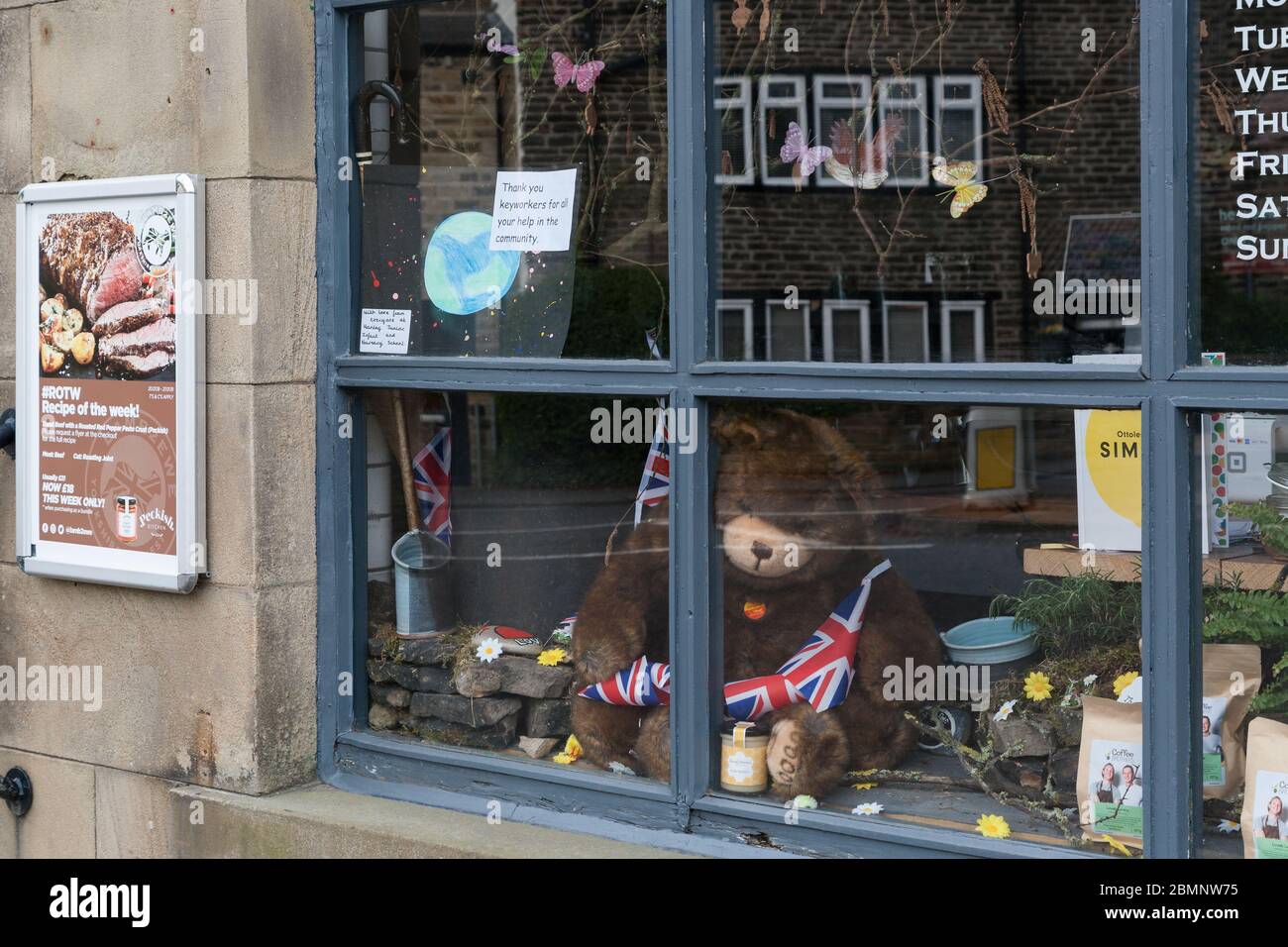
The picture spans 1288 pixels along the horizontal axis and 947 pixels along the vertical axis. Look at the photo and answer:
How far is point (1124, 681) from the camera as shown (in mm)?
3816

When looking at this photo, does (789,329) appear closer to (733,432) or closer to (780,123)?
(733,432)

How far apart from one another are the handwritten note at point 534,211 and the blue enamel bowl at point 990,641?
5.13 feet

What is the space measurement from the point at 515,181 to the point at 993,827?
2.24 meters

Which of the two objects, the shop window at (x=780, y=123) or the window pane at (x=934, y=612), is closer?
the window pane at (x=934, y=612)

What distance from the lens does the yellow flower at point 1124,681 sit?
12.5 feet

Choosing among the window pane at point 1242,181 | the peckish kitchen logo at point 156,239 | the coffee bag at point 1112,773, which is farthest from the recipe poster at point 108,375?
the window pane at point 1242,181

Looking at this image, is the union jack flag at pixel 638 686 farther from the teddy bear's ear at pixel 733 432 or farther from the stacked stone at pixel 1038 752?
the stacked stone at pixel 1038 752

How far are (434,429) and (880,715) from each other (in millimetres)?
1644

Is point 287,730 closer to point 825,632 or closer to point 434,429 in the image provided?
point 434,429

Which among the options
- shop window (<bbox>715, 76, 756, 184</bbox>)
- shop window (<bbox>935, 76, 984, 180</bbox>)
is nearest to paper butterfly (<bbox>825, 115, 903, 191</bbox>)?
shop window (<bbox>935, 76, 984, 180</bbox>)

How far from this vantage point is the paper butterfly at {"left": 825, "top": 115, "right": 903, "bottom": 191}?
433 cm

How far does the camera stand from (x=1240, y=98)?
3641mm
